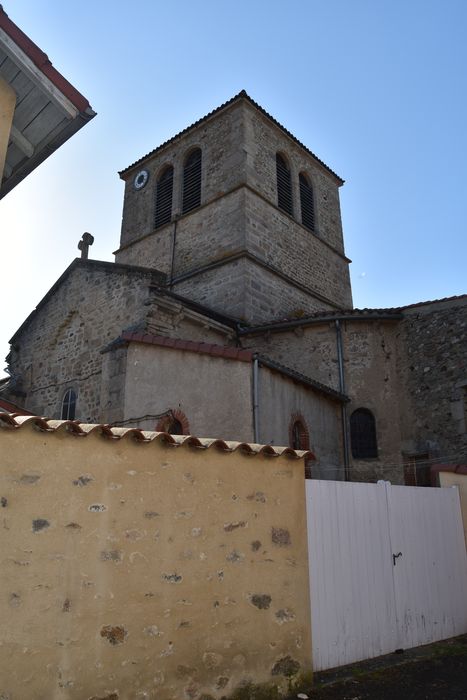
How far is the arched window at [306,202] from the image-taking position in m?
20.9

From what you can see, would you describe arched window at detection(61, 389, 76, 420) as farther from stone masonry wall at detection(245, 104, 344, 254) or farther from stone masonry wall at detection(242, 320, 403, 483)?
stone masonry wall at detection(245, 104, 344, 254)

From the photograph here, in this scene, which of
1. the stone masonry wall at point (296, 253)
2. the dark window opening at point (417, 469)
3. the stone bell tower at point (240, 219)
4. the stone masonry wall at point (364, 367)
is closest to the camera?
the dark window opening at point (417, 469)

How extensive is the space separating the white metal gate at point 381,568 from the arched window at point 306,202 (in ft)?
51.3

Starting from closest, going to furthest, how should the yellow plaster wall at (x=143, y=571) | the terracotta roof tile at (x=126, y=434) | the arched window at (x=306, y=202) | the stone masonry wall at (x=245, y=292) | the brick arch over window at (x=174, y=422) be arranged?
the yellow plaster wall at (x=143, y=571) < the terracotta roof tile at (x=126, y=434) < the brick arch over window at (x=174, y=422) < the stone masonry wall at (x=245, y=292) < the arched window at (x=306, y=202)

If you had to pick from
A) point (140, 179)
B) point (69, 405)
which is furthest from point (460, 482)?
point (140, 179)

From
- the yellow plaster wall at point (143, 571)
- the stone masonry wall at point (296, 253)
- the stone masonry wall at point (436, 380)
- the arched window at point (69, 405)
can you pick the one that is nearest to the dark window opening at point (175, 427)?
the arched window at point (69, 405)

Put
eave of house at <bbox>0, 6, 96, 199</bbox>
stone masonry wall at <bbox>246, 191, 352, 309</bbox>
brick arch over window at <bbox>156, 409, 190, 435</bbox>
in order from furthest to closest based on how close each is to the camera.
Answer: stone masonry wall at <bbox>246, 191, 352, 309</bbox> < brick arch over window at <bbox>156, 409, 190, 435</bbox> < eave of house at <bbox>0, 6, 96, 199</bbox>

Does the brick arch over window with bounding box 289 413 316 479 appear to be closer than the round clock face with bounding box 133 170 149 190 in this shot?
Yes

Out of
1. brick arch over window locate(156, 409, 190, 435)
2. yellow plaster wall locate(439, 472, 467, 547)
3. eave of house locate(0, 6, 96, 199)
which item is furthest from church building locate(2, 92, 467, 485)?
eave of house locate(0, 6, 96, 199)

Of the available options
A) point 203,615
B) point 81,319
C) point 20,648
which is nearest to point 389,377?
point 81,319

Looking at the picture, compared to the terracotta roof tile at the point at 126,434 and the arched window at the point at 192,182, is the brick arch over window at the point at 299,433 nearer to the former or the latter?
the terracotta roof tile at the point at 126,434

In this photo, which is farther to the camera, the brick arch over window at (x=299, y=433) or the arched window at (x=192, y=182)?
the arched window at (x=192, y=182)

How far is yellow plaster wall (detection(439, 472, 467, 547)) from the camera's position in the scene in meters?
7.06

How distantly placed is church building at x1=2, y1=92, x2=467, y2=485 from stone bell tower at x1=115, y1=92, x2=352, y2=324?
66 mm
